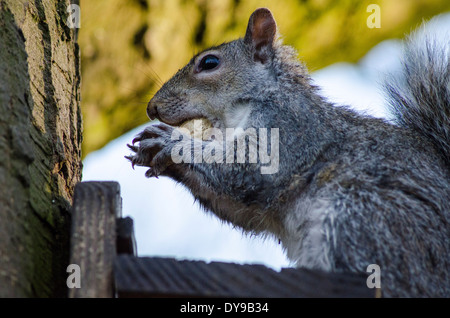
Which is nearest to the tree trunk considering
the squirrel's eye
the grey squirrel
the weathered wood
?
the weathered wood

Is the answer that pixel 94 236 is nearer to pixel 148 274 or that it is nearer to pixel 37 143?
pixel 148 274

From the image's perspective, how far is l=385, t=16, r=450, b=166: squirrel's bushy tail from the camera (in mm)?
1712

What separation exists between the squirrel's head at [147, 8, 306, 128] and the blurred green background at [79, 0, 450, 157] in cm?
29

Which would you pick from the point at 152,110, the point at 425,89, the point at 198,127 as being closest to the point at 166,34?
the point at 152,110

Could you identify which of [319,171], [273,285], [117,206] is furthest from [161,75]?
[273,285]

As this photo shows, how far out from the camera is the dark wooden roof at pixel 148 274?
0.88 meters

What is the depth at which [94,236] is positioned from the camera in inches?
37.8

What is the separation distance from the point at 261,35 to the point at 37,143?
1.13m

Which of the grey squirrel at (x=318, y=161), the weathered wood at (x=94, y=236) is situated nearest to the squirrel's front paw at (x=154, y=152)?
the grey squirrel at (x=318, y=161)

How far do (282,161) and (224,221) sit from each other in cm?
31

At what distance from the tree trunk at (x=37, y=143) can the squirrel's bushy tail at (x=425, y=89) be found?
97 cm

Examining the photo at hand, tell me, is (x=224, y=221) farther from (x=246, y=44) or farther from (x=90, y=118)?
(x=90, y=118)

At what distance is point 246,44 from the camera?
7.11 feet

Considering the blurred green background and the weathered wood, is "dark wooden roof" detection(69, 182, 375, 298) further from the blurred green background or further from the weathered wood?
the blurred green background
